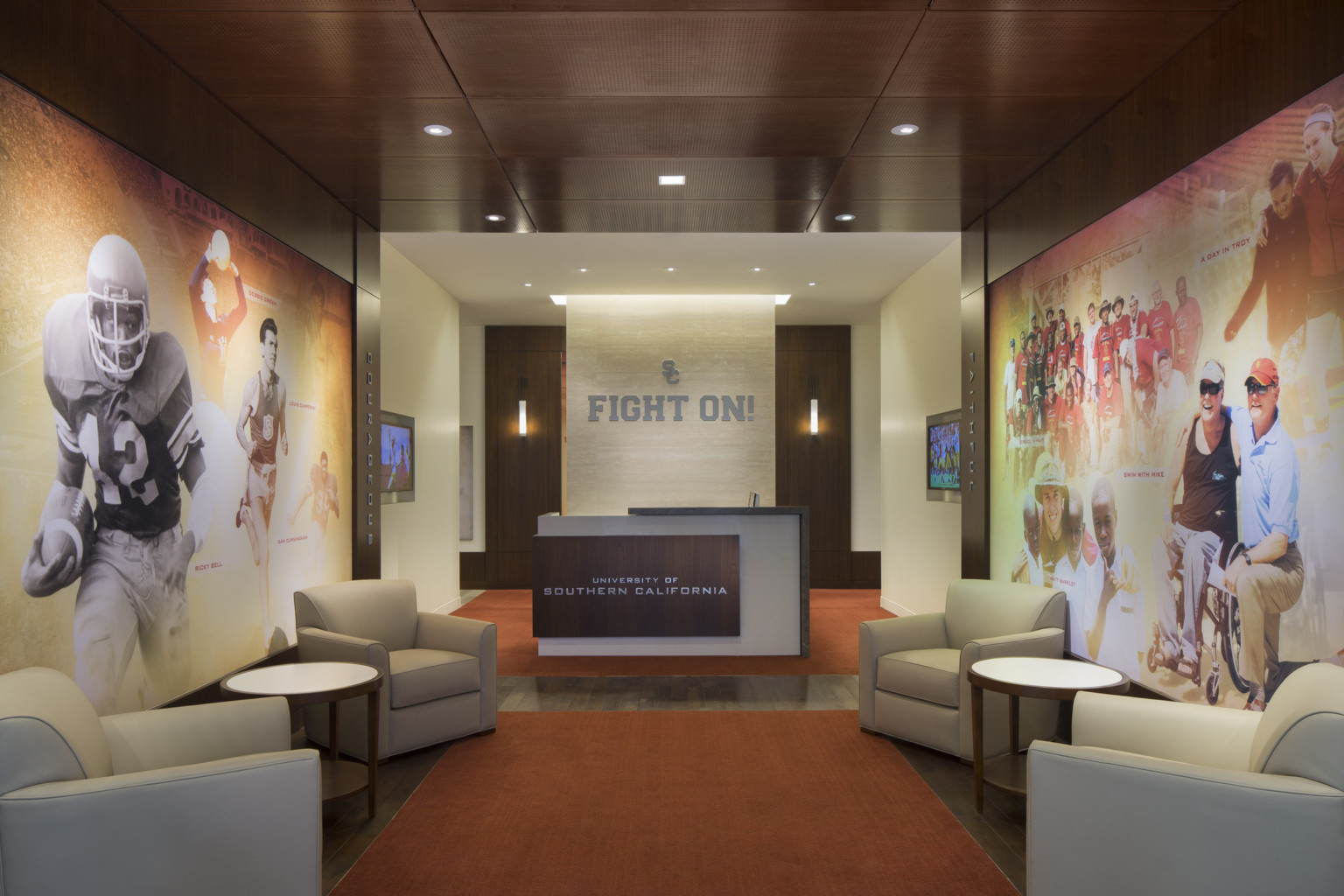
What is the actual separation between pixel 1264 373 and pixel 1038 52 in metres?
1.60

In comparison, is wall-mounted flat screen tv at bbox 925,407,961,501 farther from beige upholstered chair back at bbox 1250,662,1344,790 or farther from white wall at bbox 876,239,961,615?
beige upholstered chair back at bbox 1250,662,1344,790

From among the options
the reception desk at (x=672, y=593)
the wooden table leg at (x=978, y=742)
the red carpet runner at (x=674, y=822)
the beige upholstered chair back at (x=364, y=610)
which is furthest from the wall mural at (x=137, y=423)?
the wooden table leg at (x=978, y=742)

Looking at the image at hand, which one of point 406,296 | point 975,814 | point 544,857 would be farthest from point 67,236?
point 406,296

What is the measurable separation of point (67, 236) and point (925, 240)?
20.8ft

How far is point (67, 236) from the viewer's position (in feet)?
10.4

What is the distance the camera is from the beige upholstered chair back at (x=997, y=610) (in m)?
4.86

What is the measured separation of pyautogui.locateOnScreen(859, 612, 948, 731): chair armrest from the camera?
5141 mm

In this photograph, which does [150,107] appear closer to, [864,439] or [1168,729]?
[1168,729]

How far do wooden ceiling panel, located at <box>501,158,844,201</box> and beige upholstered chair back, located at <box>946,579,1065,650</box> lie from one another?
2622mm

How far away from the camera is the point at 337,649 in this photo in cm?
450

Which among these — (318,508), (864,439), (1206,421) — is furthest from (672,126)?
(864,439)

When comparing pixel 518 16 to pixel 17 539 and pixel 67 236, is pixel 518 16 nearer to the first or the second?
pixel 67 236

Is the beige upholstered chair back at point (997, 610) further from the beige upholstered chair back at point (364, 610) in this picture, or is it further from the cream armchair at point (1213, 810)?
the beige upholstered chair back at point (364, 610)

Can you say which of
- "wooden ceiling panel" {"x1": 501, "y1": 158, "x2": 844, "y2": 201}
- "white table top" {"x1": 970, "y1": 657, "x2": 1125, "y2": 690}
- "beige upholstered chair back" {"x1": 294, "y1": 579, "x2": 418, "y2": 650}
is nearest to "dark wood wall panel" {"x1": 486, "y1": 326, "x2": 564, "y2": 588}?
"wooden ceiling panel" {"x1": 501, "y1": 158, "x2": 844, "y2": 201}
